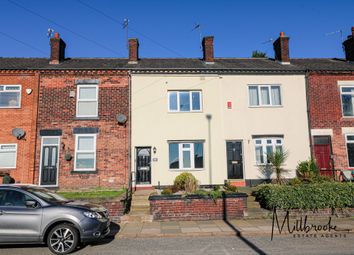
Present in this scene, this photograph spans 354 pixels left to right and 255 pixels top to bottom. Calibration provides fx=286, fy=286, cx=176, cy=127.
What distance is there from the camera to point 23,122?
15055mm

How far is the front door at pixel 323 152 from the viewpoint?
51.9 feet

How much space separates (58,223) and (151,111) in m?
9.36

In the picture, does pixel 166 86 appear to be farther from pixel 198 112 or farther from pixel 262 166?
pixel 262 166

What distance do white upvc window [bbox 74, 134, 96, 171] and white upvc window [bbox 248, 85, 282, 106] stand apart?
9013 mm

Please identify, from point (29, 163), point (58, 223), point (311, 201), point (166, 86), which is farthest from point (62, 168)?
point (311, 201)

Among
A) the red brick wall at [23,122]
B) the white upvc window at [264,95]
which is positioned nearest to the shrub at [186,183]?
the white upvc window at [264,95]

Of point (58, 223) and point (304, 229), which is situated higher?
point (58, 223)

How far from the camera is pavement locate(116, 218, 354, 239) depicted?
868 cm

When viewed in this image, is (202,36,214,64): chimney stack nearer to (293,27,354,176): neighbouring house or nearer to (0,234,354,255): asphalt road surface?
(293,27,354,176): neighbouring house

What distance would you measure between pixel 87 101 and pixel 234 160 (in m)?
8.63

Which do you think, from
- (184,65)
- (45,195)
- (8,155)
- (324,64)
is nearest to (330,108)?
(324,64)

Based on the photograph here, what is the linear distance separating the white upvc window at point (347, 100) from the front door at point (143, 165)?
11.4 metres

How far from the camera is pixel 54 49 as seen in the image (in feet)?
56.4

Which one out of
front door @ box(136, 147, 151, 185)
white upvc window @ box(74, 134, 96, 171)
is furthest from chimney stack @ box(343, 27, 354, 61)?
white upvc window @ box(74, 134, 96, 171)
